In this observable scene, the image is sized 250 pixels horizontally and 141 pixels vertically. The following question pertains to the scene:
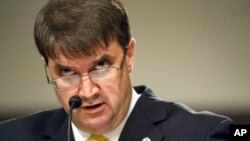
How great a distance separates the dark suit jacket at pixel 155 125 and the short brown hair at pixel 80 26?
273 millimetres

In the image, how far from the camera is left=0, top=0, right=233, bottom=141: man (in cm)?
191

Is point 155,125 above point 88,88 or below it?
below

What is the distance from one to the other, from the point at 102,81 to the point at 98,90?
0.03 m

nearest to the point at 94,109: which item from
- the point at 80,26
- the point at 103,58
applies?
the point at 103,58

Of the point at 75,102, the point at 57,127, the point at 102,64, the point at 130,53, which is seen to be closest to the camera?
the point at 75,102

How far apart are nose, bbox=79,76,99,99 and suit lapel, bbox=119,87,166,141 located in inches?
10.0

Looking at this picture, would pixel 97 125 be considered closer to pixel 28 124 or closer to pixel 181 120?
pixel 181 120

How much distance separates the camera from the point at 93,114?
6.40ft

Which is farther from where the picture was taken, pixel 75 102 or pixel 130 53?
pixel 130 53

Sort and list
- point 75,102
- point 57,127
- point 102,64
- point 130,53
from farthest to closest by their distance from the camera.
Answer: point 57,127, point 130,53, point 102,64, point 75,102

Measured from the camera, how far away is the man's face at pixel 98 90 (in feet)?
6.28

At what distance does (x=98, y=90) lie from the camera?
75.4 inches

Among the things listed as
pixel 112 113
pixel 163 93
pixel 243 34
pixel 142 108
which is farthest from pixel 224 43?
pixel 112 113

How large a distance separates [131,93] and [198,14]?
0.79m
